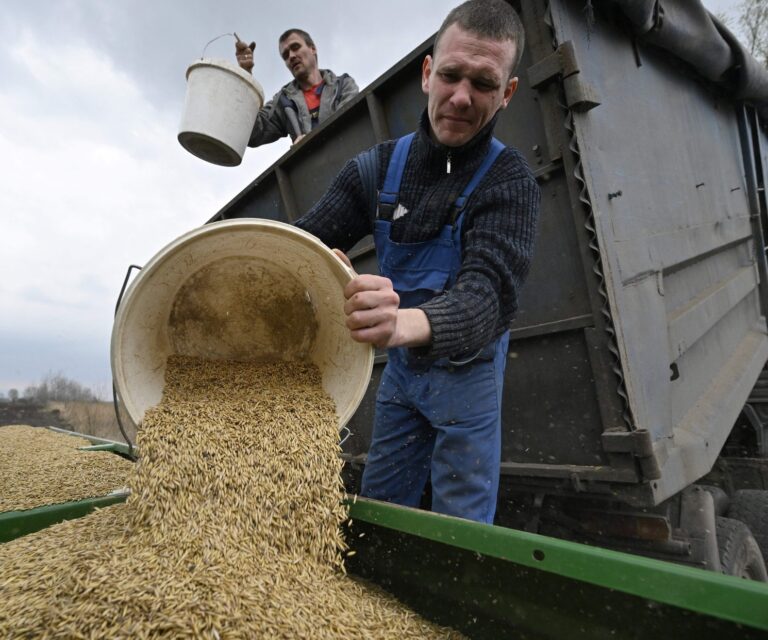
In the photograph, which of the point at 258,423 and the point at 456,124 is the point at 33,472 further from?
the point at 456,124

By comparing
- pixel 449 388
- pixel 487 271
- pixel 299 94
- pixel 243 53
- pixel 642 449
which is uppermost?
pixel 243 53

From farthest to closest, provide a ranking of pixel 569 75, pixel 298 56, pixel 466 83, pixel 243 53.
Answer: pixel 298 56 < pixel 243 53 < pixel 569 75 < pixel 466 83

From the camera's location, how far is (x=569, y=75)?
2.19 meters

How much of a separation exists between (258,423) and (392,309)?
0.69m

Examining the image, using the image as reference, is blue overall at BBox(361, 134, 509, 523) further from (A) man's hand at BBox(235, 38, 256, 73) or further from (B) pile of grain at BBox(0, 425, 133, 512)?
(A) man's hand at BBox(235, 38, 256, 73)

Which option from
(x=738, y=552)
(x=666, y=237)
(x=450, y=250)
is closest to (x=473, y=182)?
(x=450, y=250)

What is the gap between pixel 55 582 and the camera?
4.59 ft

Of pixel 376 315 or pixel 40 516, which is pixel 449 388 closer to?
A: pixel 376 315

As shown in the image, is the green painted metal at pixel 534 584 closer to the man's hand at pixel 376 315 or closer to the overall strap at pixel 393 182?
the man's hand at pixel 376 315

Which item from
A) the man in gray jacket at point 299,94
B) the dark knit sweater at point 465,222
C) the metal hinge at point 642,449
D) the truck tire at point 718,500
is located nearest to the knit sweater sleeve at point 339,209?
the dark knit sweater at point 465,222

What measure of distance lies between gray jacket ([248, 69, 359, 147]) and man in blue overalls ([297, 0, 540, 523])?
229 centimetres

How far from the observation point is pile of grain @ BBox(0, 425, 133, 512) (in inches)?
111

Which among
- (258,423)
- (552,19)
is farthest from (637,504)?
(552,19)

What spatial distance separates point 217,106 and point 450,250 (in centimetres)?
249
